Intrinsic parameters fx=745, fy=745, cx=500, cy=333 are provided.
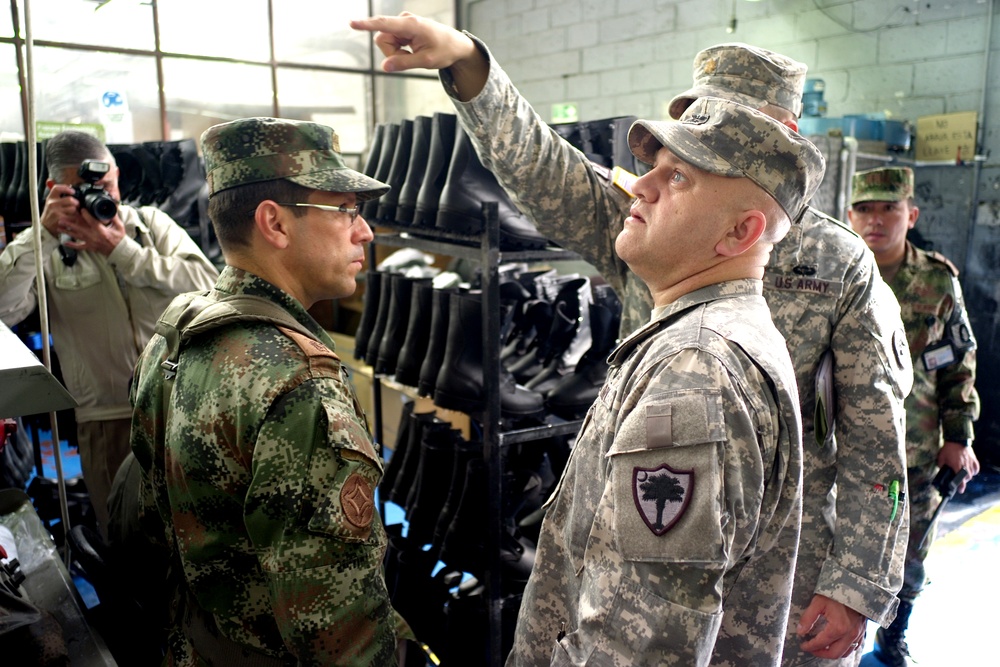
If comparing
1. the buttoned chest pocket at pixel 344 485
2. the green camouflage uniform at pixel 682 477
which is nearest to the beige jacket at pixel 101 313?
the buttoned chest pocket at pixel 344 485

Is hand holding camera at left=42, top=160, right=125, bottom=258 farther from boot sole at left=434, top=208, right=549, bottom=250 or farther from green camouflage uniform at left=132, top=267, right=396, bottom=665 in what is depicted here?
green camouflage uniform at left=132, top=267, right=396, bottom=665

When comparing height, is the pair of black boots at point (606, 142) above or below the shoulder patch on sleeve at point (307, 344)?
above

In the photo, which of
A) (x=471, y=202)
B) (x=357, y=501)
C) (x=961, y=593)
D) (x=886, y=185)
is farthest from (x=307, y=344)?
(x=961, y=593)

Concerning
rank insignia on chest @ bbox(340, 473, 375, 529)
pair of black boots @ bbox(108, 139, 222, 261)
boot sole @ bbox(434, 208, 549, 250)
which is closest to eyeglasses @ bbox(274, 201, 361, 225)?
rank insignia on chest @ bbox(340, 473, 375, 529)

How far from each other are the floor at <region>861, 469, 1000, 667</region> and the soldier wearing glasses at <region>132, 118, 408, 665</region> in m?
2.46

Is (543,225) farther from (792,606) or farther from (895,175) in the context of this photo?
(895,175)

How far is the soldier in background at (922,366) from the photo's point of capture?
2.84m

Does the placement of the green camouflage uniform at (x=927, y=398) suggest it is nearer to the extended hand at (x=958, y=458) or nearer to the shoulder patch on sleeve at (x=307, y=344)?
the extended hand at (x=958, y=458)

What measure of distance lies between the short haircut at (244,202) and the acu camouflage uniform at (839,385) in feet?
1.63

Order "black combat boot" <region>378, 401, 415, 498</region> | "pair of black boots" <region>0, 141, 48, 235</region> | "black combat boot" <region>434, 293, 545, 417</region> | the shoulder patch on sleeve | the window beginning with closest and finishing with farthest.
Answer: the shoulder patch on sleeve
"black combat boot" <region>434, 293, 545, 417</region>
"black combat boot" <region>378, 401, 415, 498</region>
"pair of black boots" <region>0, 141, 48, 235</region>
the window

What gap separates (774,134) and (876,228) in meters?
2.25

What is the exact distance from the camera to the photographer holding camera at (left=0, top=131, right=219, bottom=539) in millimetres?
2770

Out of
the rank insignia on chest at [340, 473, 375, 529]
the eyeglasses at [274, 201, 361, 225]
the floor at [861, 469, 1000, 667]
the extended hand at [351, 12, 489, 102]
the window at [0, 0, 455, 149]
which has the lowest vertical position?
the floor at [861, 469, 1000, 667]

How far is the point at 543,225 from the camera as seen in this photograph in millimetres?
1992
